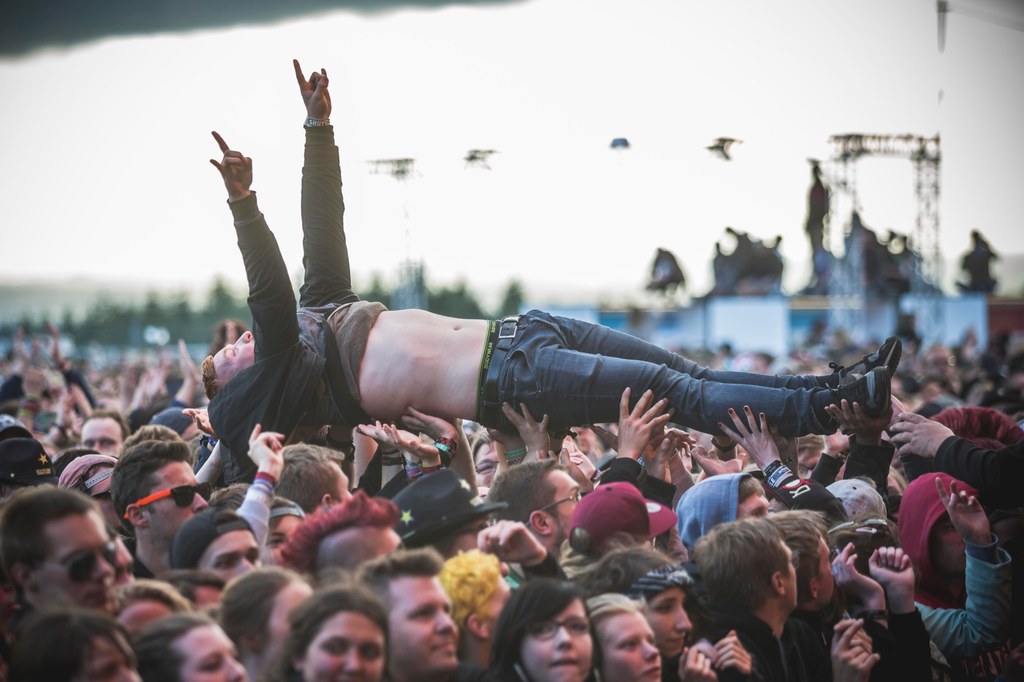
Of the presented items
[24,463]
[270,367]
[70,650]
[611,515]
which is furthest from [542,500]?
[24,463]

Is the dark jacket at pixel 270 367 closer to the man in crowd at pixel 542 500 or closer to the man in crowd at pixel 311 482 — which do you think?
the man in crowd at pixel 311 482

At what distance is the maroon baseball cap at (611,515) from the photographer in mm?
3465

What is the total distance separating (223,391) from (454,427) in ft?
2.97

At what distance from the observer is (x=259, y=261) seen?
4.00m

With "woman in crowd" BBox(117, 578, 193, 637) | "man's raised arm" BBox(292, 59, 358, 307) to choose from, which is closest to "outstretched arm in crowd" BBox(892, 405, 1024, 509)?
"man's raised arm" BBox(292, 59, 358, 307)

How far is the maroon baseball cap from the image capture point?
3.46m

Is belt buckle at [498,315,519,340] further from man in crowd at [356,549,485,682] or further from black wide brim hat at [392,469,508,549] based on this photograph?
man in crowd at [356,549,485,682]

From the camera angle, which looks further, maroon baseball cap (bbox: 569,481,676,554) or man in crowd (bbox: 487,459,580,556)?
man in crowd (bbox: 487,459,580,556)

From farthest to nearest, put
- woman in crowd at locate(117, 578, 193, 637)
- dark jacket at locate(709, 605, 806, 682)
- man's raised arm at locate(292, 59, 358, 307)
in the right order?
man's raised arm at locate(292, 59, 358, 307)
dark jacket at locate(709, 605, 806, 682)
woman in crowd at locate(117, 578, 193, 637)

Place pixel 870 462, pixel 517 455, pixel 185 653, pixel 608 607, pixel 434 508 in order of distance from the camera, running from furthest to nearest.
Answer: pixel 870 462
pixel 517 455
pixel 434 508
pixel 608 607
pixel 185 653

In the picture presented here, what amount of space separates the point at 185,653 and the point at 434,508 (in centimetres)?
107

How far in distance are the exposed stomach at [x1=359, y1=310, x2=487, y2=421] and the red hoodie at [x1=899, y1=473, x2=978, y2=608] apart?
71.0 inches

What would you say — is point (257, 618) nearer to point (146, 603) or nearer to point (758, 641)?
point (146, 603)

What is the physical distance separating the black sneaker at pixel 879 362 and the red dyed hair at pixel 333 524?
1.95 metres
